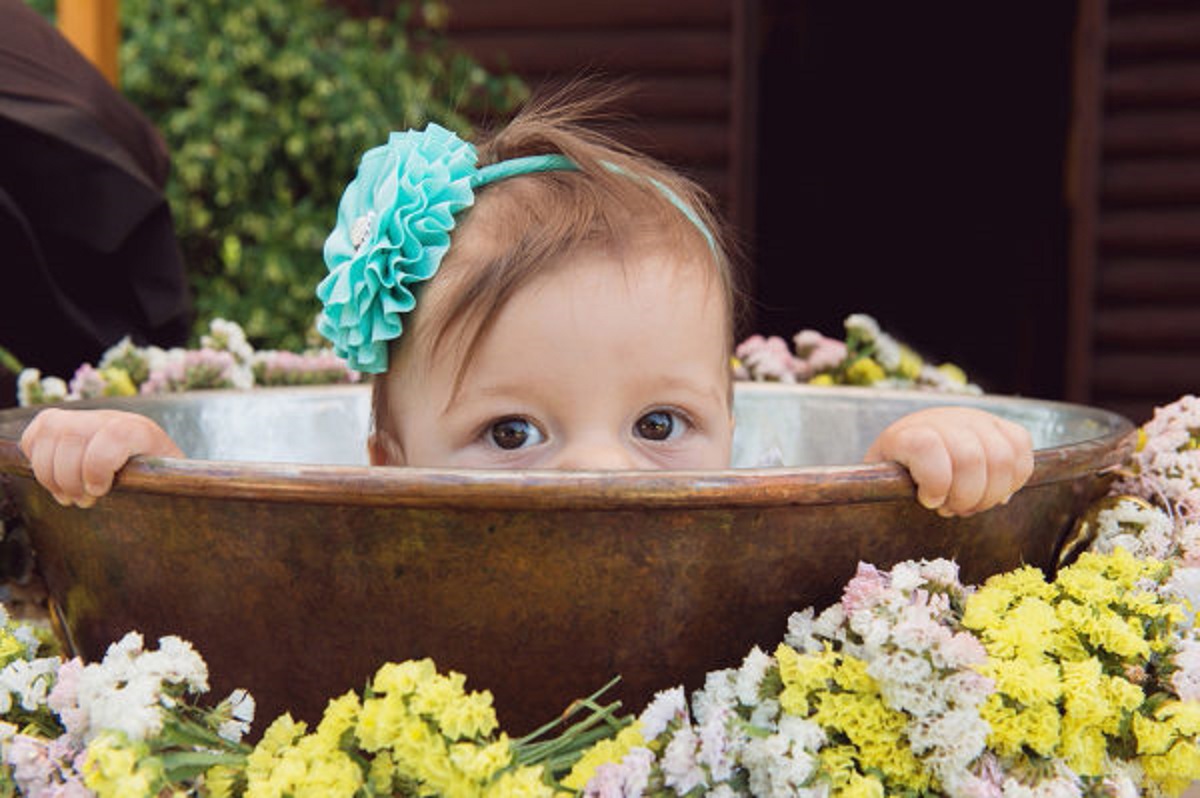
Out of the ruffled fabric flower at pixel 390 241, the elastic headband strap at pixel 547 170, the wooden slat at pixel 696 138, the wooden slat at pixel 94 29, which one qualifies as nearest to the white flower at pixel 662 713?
the ruffled fabric flower at pixel 390 241

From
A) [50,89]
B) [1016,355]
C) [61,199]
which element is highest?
[50,89]

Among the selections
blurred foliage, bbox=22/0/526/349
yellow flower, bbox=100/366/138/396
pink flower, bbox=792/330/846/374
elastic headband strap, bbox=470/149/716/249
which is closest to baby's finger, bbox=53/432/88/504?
elastic headband strap, bbox=470/149/716/249

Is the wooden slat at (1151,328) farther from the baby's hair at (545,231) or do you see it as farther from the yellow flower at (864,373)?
the baby's hair at (545,231)

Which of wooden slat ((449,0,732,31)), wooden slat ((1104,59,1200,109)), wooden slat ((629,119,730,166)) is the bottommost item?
wooden slat ((629,119,730,166))

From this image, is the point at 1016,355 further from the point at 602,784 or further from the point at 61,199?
the point at 602,784

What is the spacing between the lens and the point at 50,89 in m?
2.14

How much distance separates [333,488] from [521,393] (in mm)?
423

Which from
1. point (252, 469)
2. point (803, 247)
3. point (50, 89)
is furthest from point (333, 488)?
point (803, 247)

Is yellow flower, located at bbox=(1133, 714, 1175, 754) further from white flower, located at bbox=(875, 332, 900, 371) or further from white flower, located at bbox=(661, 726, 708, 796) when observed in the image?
white flower, located at bbox=(875, 332, 900, 371)

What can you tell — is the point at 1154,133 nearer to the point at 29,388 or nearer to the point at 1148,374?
the point at 1148,374

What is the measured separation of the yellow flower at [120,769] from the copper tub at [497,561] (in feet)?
0.57

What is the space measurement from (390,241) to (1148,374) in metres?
3.71

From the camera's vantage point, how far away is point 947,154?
706 centimetres

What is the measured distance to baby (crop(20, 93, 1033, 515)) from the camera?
1.31 metres
